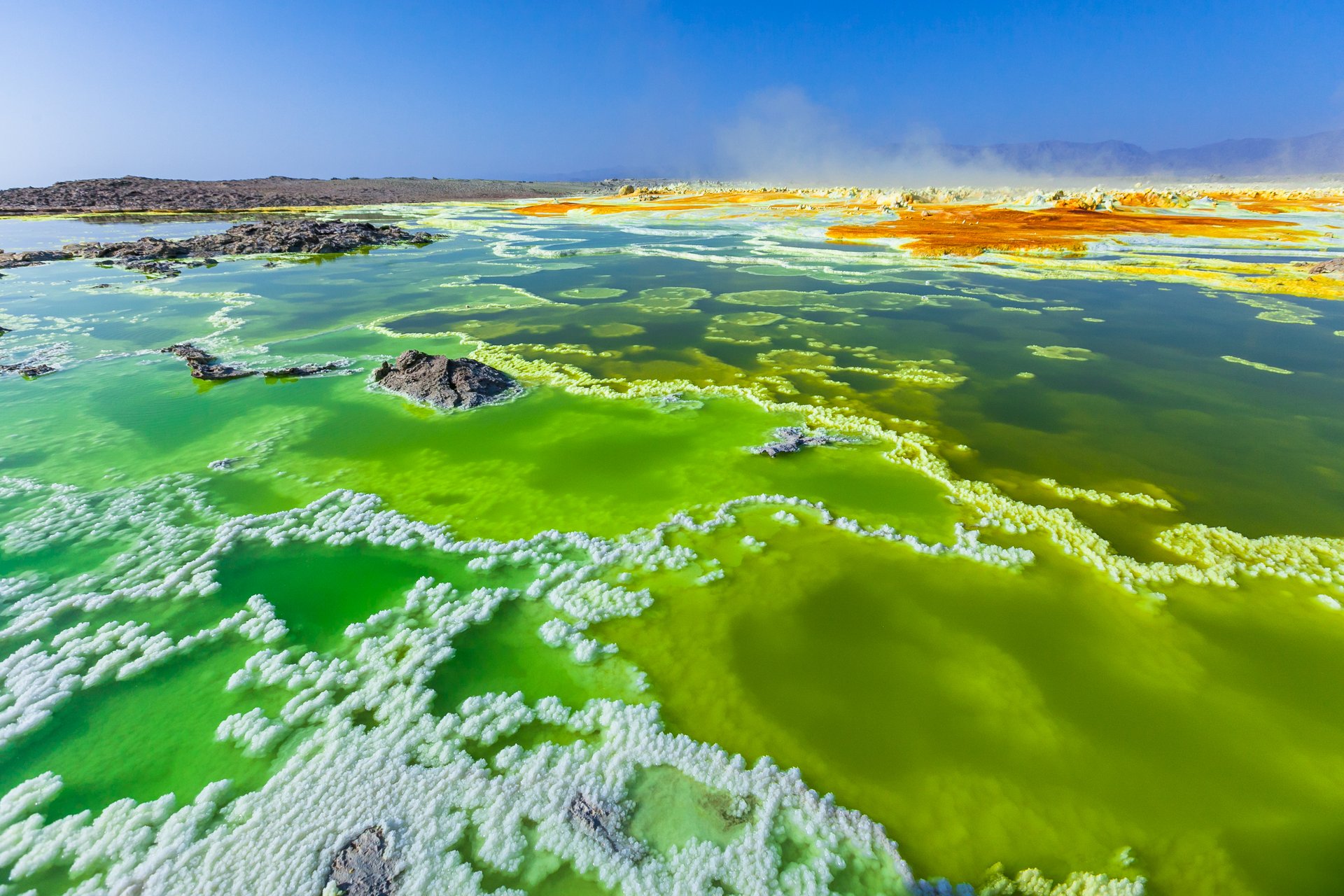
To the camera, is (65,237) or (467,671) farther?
(65,237)

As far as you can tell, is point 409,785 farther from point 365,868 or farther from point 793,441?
point 793,441

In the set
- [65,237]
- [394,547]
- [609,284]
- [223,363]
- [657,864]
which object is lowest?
[657,864]

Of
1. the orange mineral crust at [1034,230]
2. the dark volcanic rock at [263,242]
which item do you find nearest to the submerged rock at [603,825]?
the orange mineral crust at [1034,230]

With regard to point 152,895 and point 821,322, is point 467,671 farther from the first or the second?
point 821,322

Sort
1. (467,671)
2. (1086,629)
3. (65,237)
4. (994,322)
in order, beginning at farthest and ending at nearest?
(65,237)
(994,322)
(1086,629)
(467,671)

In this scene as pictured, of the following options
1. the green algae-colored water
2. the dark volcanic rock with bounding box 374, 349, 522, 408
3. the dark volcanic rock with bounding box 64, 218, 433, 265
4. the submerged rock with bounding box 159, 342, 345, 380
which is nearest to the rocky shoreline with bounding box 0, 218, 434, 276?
the dark volcanic rock with bounding box 64, 218, 433, 265

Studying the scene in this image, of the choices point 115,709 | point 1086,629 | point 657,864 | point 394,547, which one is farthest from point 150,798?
point 1086,629
